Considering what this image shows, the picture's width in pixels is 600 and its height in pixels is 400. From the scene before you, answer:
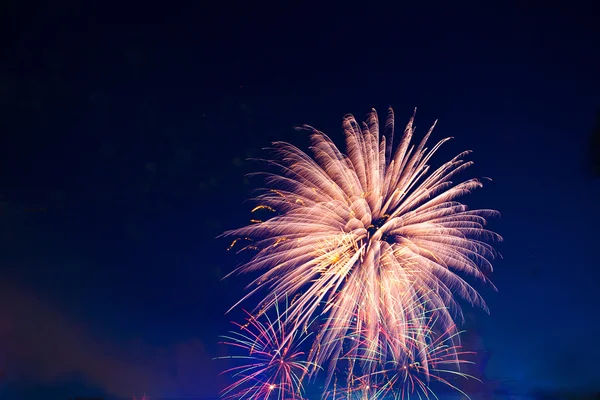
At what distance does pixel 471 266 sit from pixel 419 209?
8.15ft

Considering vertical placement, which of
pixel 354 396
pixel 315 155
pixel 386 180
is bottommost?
pixel 354 396

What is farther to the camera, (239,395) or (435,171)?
(239,395)

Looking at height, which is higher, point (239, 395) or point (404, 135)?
point (404, 135)

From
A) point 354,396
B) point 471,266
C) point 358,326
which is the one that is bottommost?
point 354,396

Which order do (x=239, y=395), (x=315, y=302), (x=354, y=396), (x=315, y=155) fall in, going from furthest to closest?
(x=239, y=395)
(x=354, y=396)
(x=315, y=155)
(x=315, y=302)

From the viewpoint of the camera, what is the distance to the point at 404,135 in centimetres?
1195

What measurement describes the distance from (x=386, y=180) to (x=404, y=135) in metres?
1.76

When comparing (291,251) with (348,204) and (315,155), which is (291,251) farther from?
(315,155)

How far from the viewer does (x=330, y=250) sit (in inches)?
457

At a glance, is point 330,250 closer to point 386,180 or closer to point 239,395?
point 386,180

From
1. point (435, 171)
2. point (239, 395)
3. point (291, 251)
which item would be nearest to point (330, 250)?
point (291, 251)

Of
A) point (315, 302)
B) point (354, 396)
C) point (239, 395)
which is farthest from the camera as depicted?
point (239, 395)

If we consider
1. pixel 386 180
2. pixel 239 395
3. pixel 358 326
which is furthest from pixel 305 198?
pixel 239 395

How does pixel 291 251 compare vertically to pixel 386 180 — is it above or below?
below
